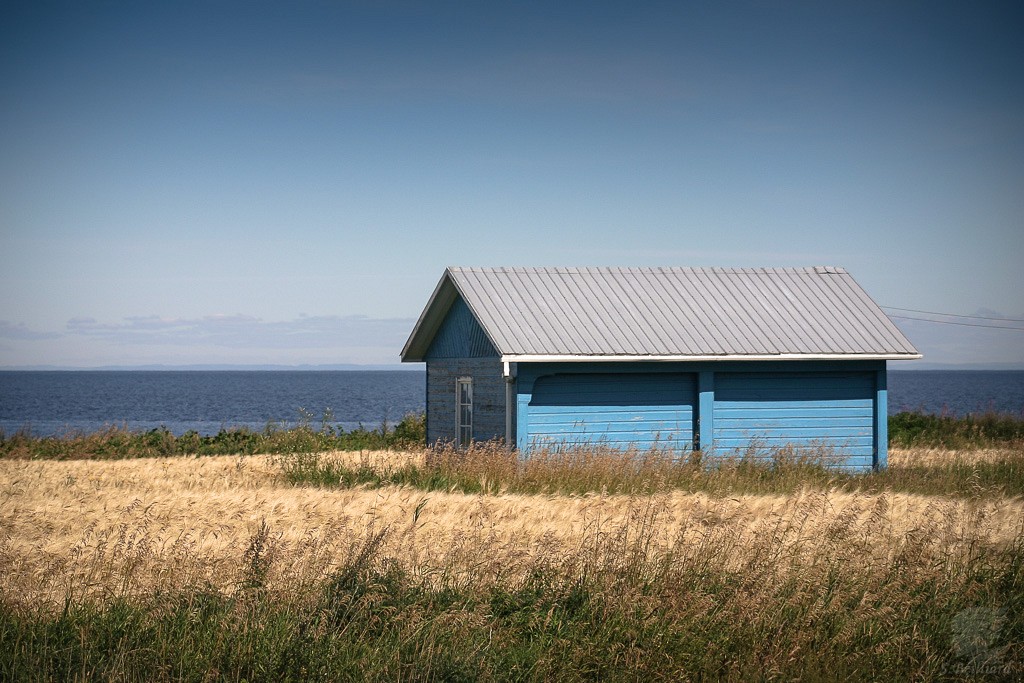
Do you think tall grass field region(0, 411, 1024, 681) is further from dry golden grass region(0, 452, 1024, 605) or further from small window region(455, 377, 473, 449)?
small window region(455, 377, 473, 449)

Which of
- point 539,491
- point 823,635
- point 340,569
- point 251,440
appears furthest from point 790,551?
point 251,440

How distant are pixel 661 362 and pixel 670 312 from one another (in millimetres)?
1679

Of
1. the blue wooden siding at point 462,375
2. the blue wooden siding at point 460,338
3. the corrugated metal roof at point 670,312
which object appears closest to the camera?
the corrugated metal roof at point 670,312

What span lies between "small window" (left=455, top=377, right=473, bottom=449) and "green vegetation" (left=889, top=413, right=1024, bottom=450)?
12.4 metres

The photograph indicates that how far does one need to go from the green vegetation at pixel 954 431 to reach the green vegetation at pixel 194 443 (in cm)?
1333

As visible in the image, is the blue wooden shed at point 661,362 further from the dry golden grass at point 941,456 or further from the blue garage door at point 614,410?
the dry golden grass at point 941,456

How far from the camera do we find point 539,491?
16.3 m

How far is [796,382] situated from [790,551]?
40.7ft

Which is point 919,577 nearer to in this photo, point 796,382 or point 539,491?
point 539,491

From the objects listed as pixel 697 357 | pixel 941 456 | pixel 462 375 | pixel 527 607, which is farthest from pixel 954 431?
pixel 527 607

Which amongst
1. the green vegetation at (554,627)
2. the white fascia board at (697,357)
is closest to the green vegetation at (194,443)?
the white fascia board at (697,357)

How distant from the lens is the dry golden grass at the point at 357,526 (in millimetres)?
8531

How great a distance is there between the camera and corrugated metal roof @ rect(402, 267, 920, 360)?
1969cm

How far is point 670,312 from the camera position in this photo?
21.2m
